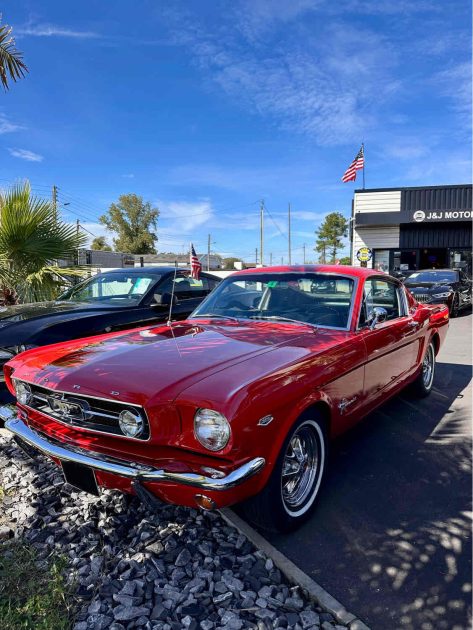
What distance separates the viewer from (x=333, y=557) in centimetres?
245

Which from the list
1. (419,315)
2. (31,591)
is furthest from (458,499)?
(31,591)

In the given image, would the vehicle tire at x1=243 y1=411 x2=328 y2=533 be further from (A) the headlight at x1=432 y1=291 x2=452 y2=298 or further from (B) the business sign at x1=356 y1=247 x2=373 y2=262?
(B) the business sign at x1=356 y1=247 x2=373 y2=262

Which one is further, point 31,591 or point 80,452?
point 80,452

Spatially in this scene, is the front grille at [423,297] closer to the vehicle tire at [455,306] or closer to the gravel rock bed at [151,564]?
the vehicle tire at [455,306]

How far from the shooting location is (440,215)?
18.3m

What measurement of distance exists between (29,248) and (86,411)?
15.7 ft

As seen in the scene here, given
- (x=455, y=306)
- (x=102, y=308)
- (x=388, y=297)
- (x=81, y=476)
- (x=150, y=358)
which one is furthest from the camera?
(x=455, y=306)

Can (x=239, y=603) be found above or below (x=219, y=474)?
below

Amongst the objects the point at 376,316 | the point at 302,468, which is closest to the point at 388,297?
the point at 376,316

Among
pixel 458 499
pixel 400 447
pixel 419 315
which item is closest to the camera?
pixel 458 499

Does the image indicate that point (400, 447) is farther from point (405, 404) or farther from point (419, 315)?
point (419, 315)

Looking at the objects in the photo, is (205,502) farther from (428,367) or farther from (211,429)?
(428,367)

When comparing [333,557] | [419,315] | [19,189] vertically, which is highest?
[19,189]

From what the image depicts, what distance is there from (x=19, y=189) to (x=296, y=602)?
6.47m
